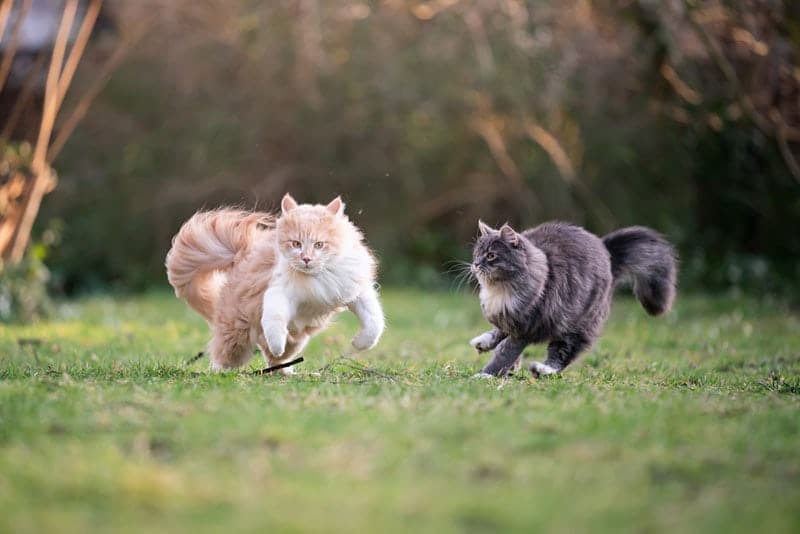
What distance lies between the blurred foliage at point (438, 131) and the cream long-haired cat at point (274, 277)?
245 inches

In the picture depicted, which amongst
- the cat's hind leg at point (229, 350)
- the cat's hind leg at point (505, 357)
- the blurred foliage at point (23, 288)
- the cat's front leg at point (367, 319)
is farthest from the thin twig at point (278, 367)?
the blurred foliage at point (23, 288)

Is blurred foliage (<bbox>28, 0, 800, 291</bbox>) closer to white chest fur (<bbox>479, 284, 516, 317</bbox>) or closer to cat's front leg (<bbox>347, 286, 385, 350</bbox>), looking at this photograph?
white chest fur (<bbox>479, 284, 516, 317</bbox>)

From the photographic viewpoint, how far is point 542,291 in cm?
618

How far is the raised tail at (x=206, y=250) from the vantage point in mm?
6496

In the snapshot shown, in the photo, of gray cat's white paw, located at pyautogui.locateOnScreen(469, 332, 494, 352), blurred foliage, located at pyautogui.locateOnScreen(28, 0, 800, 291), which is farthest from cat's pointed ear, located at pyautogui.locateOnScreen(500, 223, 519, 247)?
blurred foliage, located at pyautogui.locateOnScreen(28, 0, 800, 291)

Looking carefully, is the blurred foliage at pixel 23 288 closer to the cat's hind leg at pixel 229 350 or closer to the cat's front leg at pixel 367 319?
the cat's hind leg at pixel 229 350

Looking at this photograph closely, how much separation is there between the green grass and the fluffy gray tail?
0.59 m

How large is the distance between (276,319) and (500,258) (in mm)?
1394

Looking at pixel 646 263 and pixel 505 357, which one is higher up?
pixel 646 263

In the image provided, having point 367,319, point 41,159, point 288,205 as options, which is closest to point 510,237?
point 367,319

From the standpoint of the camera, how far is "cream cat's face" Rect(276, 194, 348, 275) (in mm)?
5785

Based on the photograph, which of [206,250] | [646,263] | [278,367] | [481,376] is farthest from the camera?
[646,263]

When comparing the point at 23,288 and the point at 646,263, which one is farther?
the point at 23,288

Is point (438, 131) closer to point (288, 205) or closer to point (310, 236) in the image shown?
point (288, 205)
